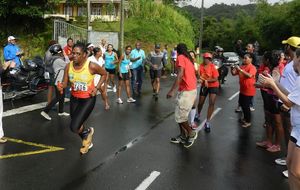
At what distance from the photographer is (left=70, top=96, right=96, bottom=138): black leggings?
20.0ft

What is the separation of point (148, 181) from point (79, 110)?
1.67 meters

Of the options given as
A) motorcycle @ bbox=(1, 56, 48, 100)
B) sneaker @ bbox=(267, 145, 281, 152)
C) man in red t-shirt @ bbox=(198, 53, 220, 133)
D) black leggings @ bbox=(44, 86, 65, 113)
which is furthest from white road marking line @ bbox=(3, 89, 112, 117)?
sneaker @ bbox=(267, 145, 281, 152)

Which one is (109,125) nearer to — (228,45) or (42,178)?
(42,178)

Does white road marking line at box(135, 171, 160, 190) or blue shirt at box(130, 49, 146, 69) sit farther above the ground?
blue shirt at box(130, 49, 146, 69)

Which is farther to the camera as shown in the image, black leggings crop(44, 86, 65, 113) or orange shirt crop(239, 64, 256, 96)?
black leggings crop(44, 86, 65, 113)

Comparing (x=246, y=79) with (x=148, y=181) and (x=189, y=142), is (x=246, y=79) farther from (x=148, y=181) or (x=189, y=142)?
(x=148, y=181)

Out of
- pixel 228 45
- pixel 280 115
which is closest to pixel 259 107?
pixel 280 115

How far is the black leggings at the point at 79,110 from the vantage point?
20.0 ft

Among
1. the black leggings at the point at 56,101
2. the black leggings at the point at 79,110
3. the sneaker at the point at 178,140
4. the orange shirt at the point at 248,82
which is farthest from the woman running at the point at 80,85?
the orange shirt at the point at 248,82

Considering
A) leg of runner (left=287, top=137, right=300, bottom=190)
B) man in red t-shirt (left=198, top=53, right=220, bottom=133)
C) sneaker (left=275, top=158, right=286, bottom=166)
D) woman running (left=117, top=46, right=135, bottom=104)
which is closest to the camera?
leg of runner (left=287, top=137, right=300, bottom=190)

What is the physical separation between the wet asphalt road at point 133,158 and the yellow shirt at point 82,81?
3.41 feet

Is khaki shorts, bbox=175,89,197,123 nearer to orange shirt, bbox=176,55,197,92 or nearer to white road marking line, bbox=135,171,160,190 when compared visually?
orange shirt, bbox=176,55,197,92

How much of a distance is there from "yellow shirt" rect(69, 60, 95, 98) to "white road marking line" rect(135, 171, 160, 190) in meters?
1.65

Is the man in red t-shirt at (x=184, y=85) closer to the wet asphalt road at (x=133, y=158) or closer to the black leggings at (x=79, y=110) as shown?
the wet asphalt road at (x=133, y=158)
